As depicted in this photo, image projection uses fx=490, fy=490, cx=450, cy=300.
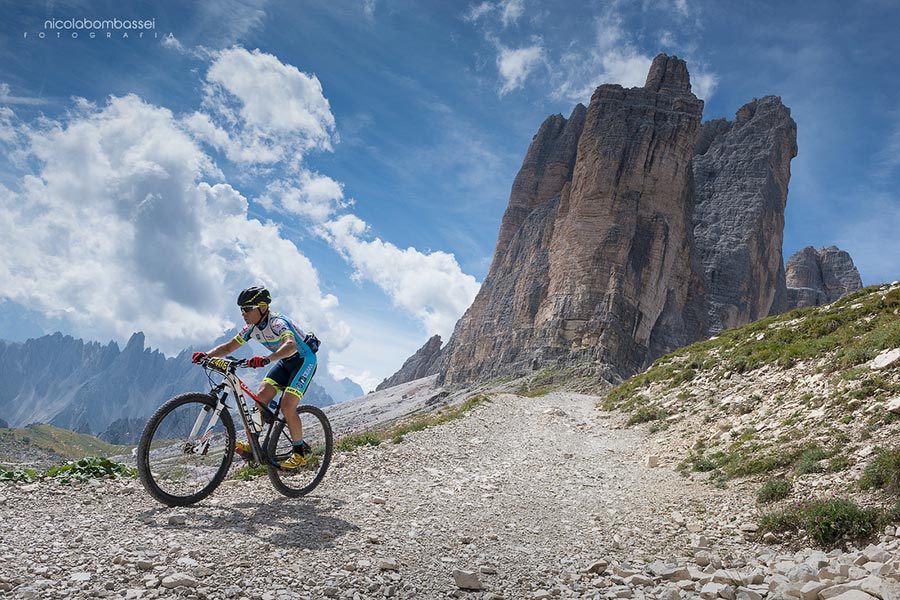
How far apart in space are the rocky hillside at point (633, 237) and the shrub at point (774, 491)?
63947 millimetres

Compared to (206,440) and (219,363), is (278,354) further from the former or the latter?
(206,440)

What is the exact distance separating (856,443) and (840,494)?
2.19 m

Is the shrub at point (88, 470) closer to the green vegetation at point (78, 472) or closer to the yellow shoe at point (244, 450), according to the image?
the green vegetation at point (78, 472)

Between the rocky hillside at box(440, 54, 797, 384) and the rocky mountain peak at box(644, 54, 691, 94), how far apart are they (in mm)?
285

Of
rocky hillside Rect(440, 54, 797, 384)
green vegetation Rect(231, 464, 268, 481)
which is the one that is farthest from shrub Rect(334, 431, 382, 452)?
rocky hillside Rect(440, 54, 797, 384)

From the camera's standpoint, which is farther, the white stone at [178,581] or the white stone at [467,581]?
the white stone at [467,581]

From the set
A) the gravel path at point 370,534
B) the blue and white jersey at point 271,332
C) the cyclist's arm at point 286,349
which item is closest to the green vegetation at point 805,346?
the gravel path at point 370,534

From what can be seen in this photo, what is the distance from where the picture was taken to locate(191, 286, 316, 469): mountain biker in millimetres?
7953

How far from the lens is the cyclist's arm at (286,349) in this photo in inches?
303

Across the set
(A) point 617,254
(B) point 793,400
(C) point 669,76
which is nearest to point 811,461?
(B) point 793,400

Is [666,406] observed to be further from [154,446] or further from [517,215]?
[517,215]

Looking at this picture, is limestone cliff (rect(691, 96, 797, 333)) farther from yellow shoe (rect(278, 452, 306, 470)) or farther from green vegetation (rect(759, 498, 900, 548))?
yellow shoe (rect(278, 452, 306, 470))

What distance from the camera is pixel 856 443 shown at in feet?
29.0

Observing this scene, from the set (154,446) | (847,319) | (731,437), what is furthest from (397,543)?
(847,319)
